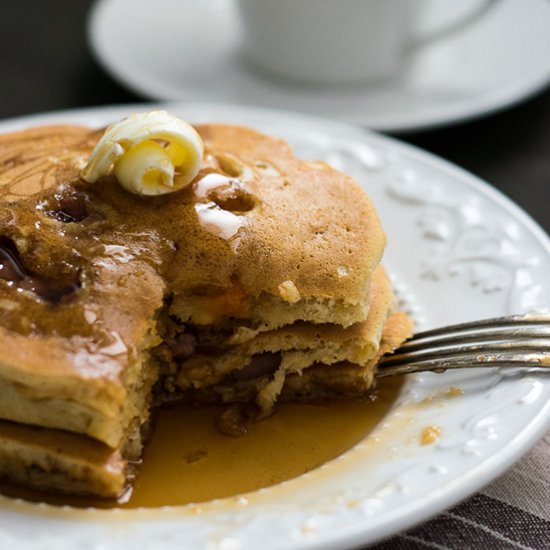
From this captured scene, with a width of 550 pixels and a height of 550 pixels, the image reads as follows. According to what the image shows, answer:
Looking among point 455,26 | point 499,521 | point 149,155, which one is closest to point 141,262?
point 149,155

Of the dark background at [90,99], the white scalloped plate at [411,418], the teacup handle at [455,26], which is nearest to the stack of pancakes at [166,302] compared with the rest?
the white scalloped plate at [411,418]

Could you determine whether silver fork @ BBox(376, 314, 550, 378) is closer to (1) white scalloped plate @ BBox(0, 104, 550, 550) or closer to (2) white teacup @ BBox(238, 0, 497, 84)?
(1) white scalloped plate @ BBox(0, 104, 550, 550)

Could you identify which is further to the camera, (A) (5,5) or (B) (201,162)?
(A) (5,5)

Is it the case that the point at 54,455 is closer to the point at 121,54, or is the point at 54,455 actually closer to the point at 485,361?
the point at 485,361

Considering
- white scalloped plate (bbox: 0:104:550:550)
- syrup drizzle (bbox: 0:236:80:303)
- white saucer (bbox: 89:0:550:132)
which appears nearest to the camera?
white scalloped plate (bbox: 0:104:550:550)

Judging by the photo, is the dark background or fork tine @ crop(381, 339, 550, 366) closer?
fork tine @ crop(381, 339, 550, 366)

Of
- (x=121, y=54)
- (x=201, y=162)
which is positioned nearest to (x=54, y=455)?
(x=201, y=162)

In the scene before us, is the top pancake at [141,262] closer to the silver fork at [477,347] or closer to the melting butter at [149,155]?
the melting butter at [149,155]

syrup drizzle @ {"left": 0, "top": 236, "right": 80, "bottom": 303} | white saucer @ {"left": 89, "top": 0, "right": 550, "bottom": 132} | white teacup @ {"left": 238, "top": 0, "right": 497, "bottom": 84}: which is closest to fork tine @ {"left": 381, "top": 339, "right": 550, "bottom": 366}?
syrup drizzle @ {"left": 0, "top": 236, "right": 80, "bottom": 303}
